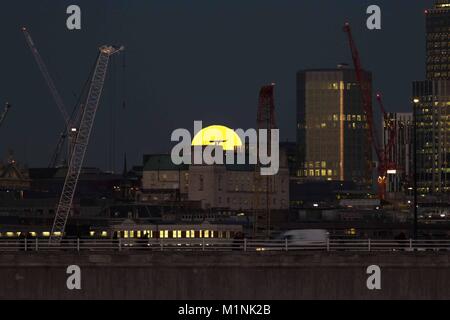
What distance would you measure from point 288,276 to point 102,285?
29.7ft

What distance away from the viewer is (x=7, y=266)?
7906cm

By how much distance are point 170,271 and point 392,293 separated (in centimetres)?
1081

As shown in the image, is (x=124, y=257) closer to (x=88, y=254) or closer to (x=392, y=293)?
(x=88, y=254)

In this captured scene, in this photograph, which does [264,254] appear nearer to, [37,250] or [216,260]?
[216,260]

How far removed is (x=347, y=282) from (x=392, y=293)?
88.1 inches

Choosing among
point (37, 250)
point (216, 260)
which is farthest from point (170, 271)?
point (37, 250)

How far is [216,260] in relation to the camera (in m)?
79.6
